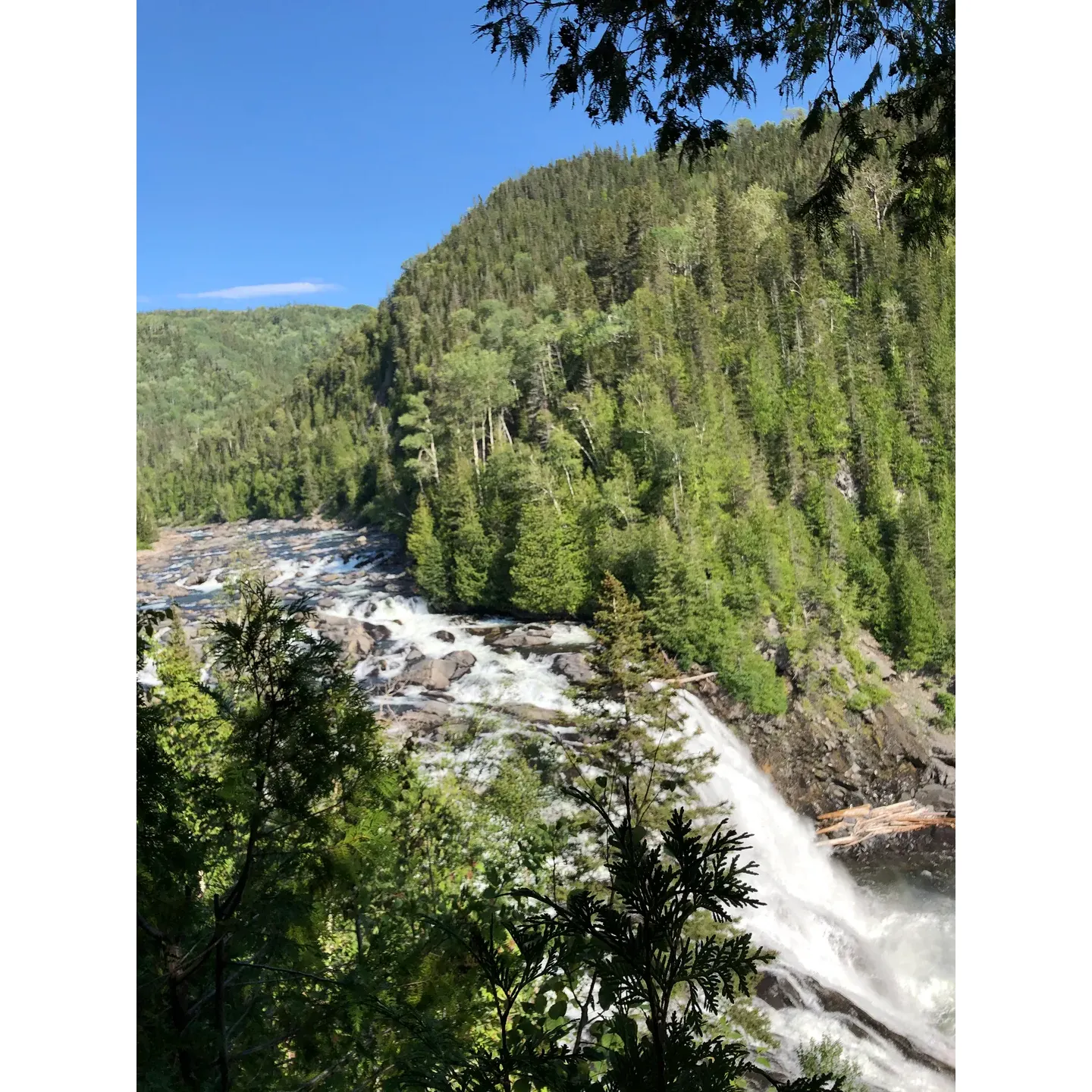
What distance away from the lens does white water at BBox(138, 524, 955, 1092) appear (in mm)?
2115

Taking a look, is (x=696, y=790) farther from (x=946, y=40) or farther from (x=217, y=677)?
(x=946, y=40)

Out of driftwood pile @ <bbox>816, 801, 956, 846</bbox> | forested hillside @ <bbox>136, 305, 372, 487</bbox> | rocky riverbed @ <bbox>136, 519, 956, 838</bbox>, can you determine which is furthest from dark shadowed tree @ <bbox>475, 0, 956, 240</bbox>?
driftwood pile @ <bbox>816, 801, 956, 846</bbox>

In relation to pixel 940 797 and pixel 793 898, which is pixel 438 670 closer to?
pixel 793 898

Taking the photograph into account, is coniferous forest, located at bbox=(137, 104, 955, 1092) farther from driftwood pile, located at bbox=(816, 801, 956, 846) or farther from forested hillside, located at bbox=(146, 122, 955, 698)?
driftwood pile, located at bbox=(816, 801, 956, 846)

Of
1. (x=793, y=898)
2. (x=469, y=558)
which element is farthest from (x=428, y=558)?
(x=793, y=898)

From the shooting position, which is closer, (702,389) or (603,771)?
(603,771)

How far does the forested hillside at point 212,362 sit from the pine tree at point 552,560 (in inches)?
28.5

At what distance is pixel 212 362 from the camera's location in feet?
6.63

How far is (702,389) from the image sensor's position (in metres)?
2.36

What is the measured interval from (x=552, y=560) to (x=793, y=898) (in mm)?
1080

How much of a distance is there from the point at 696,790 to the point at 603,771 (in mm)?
250
